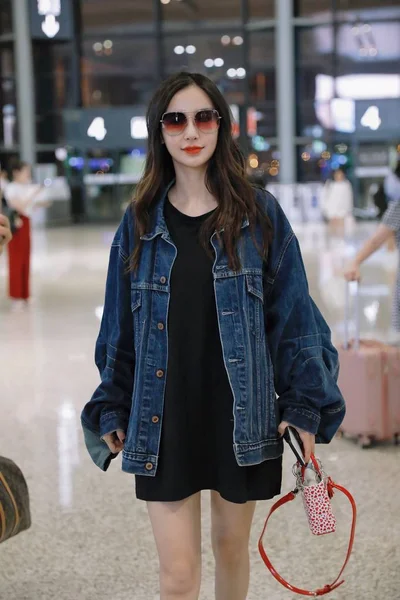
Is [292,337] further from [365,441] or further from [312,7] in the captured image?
[312,7]

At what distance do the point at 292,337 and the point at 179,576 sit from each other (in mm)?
693

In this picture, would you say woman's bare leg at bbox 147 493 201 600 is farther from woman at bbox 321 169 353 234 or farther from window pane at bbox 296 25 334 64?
window pane at bbox 296 25 334 64

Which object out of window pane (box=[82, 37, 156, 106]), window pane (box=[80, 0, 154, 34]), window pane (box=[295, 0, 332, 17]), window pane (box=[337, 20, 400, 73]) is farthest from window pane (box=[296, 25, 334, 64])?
window pane (box=[80, 0, 154, 34])

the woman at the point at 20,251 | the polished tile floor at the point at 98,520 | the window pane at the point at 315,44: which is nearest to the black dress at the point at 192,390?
the polished tile floor at the point at 98,520

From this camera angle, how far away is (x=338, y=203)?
77.2 feet

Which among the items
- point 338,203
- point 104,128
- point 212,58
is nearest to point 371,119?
point 212,58

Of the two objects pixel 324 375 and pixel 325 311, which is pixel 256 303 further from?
pixel 325 311

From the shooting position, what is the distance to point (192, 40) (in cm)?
3100

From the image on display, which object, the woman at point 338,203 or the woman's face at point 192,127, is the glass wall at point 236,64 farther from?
the woman's face at point 192,127

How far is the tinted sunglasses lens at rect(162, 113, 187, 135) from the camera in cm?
262

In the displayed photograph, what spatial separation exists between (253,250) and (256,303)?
0.14 metres

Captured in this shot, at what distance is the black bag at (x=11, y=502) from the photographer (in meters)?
2.72

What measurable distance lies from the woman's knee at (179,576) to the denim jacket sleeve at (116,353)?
1.13ft

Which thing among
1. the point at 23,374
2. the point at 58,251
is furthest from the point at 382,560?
the point at 58,251
